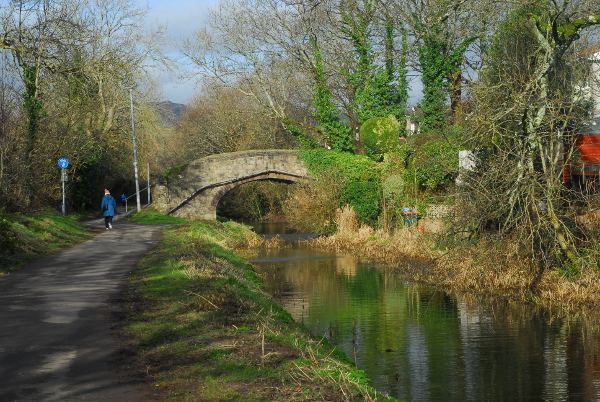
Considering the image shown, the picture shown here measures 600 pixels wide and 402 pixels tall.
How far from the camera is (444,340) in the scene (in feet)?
41.8

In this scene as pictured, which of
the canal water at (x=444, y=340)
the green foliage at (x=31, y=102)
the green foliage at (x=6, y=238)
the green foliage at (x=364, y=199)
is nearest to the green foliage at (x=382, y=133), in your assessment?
the green foliage at (x=364, y=199)

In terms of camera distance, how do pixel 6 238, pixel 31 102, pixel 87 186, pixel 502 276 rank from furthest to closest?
pixel 87 186 < pixel 31 102 < pixel 502 276 < pixel 6 238

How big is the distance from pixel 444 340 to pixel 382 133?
71.7 feet

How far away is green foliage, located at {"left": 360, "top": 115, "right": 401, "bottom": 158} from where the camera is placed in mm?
33688

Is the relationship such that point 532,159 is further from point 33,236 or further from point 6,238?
point 33,236

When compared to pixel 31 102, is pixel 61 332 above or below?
below

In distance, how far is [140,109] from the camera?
49.3 metres

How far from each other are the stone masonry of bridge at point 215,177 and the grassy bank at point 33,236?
31.9 ft

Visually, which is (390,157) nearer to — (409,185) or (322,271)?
(409,185)

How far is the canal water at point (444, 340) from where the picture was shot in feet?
32.3

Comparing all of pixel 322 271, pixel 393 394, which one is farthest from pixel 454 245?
pixel 393 394

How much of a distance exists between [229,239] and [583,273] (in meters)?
17.2

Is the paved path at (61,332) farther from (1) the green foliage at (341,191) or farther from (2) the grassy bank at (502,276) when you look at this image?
(1) the green foliage at (341,191)

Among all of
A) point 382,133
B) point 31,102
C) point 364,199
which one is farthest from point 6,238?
point 382,133
